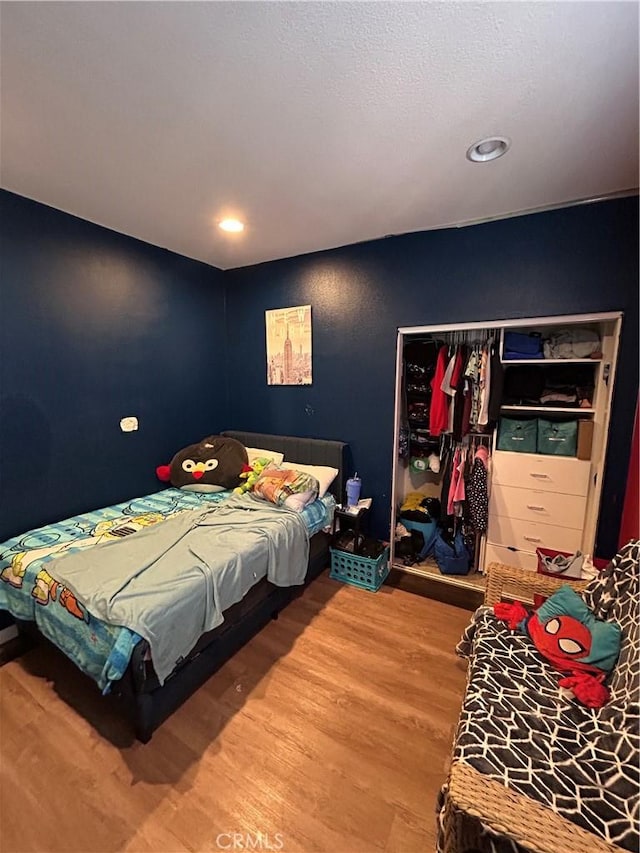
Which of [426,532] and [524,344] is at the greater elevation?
[524,344]

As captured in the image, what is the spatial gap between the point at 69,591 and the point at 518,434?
2.87 meters

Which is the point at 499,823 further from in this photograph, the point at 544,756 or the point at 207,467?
the point at 207,467

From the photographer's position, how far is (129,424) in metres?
2.74

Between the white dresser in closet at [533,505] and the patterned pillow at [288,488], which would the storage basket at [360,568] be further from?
the white dresser in closet at [533,505]

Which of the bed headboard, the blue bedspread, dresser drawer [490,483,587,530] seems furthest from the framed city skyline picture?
dresser drawer [490,483,587,530]

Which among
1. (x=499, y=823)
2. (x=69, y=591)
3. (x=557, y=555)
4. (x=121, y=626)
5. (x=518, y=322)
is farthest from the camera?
(x=518, y=322)

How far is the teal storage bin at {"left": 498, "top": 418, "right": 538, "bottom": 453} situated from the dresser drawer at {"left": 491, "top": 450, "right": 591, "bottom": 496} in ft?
0.18

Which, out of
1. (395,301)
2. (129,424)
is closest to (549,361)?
(395,301)

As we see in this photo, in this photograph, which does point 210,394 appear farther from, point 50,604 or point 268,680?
point 268,680

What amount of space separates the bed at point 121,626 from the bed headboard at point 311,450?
20 centimetres

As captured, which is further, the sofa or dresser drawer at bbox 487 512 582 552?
dresser drawer at bbox 487 512 582 552

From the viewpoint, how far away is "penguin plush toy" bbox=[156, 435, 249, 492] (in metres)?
2.88

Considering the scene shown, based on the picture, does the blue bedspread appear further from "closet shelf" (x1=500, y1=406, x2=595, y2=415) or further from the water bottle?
"closet shelf" (x1=500, y1=406, x2=595, y2=415)

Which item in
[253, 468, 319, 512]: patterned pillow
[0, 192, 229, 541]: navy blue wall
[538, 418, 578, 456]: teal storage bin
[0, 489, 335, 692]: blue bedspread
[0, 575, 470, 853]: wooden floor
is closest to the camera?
[0, 575, 470, 853]: wooden floor
